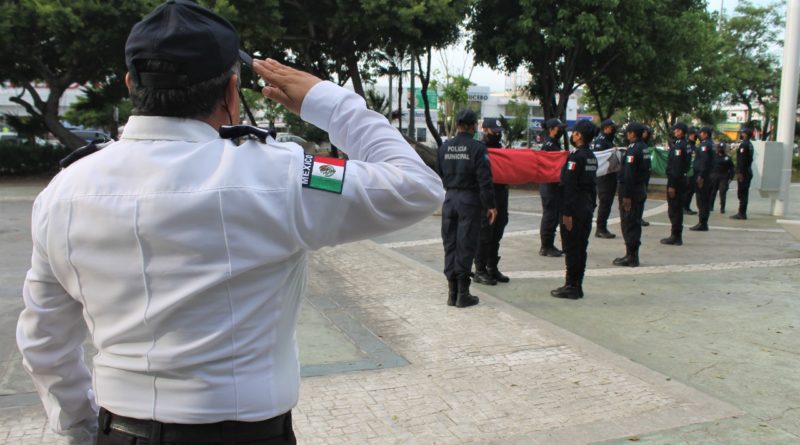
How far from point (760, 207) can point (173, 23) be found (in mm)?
17149

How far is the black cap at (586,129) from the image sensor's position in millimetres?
7305

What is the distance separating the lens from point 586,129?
24.0ft

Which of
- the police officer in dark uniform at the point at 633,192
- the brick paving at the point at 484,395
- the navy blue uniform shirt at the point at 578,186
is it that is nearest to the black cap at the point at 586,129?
the navy blue uniform shirt at the point at 578,186

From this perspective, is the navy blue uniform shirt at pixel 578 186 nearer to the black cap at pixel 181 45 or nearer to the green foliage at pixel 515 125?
the black cap at pixel 181 45

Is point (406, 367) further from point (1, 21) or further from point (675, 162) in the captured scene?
point (1, 21)

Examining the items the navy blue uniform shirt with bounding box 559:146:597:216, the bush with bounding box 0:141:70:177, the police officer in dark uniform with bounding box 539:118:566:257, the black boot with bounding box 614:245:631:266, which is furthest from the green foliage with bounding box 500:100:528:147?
the navy blue uniform shirt with bounding box 559:146:597:216

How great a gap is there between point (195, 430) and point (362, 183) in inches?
25.5

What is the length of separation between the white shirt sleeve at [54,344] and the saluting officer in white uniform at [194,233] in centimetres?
1

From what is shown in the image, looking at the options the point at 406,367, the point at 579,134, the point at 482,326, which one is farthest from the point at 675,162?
the point at 406,367

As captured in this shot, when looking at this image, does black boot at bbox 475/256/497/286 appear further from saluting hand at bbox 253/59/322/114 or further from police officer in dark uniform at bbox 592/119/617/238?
saluting hand at bbox 253/59/322/114

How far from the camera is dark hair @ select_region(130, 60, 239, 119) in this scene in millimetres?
1455

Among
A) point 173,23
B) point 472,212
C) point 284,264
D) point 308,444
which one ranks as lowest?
point 308,444

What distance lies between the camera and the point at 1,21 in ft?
56.1

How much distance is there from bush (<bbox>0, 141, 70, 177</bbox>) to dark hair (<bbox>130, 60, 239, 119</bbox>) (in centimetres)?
2139
